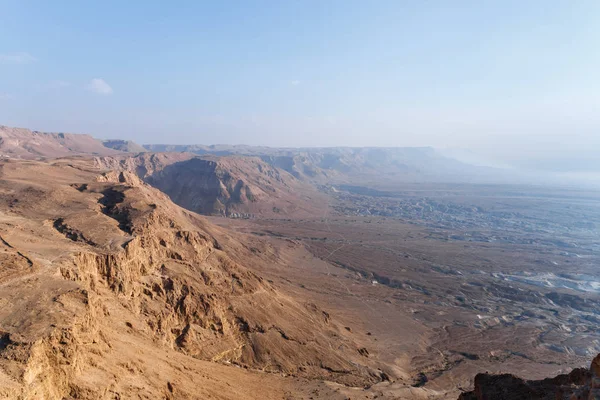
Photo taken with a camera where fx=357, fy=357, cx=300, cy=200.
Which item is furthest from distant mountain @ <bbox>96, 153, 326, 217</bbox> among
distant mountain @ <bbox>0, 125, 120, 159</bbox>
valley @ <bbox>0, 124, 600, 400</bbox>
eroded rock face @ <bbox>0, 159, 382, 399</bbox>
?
eroded rock face @ <bbox>0, 159, 382, 399</bbox>

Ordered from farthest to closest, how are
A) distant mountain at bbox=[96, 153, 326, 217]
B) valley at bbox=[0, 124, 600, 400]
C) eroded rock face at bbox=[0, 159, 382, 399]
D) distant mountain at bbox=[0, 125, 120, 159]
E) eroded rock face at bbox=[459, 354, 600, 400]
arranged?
1. distant mountain at bbox=[0, 125, 120, 159]
2. distant mountain at bbox=[96, 153, 326, 217]
3. valley at bbox=[0, 124, 600, 400]
4. eroded rock face at bbox=[0, 159, 382, 399]
5. eroded rock face at bbox=[459, 354, 600, 400]

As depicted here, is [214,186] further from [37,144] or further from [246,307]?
[246,307]

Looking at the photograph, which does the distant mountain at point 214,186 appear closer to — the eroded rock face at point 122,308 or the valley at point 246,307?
the valley at point 246,307

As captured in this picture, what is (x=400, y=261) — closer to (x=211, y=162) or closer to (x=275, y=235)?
(x=275, y=235)

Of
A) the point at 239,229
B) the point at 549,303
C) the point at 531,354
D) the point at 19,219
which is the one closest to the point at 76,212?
the point at 19,219

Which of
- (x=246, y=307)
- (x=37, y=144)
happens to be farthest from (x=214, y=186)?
(x=246, y=307)

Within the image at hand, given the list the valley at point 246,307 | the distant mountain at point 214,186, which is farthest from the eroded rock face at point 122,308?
the distant mountain at point 214,186

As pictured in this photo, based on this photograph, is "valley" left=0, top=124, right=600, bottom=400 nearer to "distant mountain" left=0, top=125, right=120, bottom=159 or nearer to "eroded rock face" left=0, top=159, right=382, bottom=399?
"eroded rock face" left=0, top=159, right=382, bottom=399
